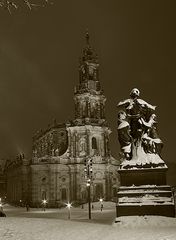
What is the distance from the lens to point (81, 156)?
2650 inches

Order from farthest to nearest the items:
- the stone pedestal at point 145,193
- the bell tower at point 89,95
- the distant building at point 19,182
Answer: the bell tower at point 89,95
the distant building at point 19,182
the stone pedestal at point 145,193

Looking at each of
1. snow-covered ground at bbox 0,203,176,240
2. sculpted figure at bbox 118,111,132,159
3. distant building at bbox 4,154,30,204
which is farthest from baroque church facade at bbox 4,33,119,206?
snow-covered ground at bbox 0,203,176,240

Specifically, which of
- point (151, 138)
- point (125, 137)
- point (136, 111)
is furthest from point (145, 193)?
point (136, 111)

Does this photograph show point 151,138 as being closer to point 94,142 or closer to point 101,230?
point 101,230

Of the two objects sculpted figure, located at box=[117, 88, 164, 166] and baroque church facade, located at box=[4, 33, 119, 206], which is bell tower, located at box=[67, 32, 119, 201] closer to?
baroque church facade, located at box=[4, 33, 119, 206]

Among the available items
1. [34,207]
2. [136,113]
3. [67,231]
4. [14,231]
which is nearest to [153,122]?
[136,113]

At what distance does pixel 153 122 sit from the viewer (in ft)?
51.1

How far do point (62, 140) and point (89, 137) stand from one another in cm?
718

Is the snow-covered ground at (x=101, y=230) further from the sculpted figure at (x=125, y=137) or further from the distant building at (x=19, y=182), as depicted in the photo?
the distant building at (x=19, y=182)

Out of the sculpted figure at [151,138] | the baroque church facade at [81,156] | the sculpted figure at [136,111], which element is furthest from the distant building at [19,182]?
the sculpted figure at [151,138]

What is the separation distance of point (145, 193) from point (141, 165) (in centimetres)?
109

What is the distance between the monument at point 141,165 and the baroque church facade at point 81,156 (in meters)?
46.7

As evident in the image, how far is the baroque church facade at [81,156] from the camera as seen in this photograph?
64.2 meters

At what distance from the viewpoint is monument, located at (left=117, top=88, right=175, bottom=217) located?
14281mm
